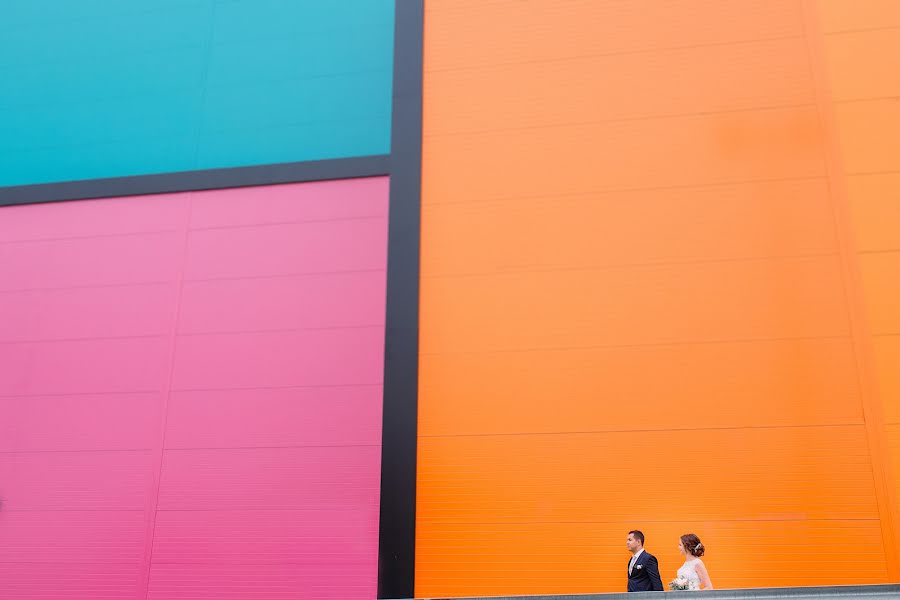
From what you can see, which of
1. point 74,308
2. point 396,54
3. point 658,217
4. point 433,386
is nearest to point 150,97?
point 74,308

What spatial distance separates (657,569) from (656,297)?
10.0ft

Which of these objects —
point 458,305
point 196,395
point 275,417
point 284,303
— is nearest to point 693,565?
point 458,305

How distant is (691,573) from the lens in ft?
27.0

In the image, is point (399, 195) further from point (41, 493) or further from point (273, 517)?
point (41, 493)

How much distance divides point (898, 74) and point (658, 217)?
3406 mm

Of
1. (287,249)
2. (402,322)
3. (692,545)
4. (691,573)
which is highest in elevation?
(287,249)

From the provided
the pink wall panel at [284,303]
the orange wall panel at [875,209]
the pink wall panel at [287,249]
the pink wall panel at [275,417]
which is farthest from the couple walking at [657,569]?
the pink wall panel at [287,249]

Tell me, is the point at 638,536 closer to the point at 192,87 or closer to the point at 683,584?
the point at 683,584

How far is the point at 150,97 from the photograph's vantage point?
12.9 meters

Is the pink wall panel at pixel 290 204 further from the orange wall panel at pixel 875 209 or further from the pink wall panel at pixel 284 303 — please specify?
the orange wall panel at pixel 875 209

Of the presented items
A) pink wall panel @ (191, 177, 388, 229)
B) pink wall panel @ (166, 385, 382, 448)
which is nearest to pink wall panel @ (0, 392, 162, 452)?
pink wall panel @ (166, 385, 382, 448)

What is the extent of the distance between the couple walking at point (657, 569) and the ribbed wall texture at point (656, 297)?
477 millimetres

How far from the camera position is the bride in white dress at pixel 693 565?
8195 mm

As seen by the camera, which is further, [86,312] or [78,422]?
[86,312]
